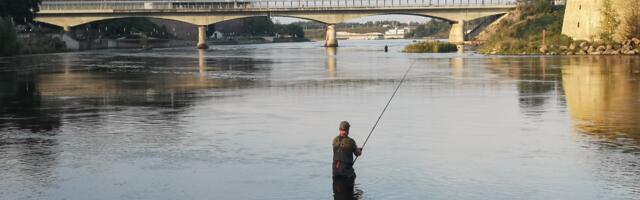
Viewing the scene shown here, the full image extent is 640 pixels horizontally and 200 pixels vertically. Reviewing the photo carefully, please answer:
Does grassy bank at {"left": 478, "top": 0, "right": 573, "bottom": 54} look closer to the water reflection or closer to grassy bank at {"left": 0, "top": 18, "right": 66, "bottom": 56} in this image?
the water reflection

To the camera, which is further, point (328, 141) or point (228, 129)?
point (228, 129)

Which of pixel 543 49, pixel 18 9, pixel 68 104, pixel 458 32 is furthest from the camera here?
pixel 458 32

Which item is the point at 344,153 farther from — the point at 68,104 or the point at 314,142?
the point at 68,104

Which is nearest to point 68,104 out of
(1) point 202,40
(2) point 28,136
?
(2) point 28,136

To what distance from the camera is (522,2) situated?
572ft

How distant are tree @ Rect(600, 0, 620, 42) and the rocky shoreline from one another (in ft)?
4.71

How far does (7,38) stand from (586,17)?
62.2 meters

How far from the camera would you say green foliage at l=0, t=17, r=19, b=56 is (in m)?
104

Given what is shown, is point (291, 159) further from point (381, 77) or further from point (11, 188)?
point (381, 77)

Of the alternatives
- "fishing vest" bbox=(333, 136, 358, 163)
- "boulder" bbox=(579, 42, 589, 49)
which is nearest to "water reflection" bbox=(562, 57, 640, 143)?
"fishing vest" bbox=(333, 136, 358, 163)

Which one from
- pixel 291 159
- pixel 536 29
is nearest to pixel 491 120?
pixel 291 159

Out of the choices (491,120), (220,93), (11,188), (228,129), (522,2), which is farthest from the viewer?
(522,2)

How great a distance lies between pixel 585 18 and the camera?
330 feet

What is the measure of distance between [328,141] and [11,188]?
8.28 meters
